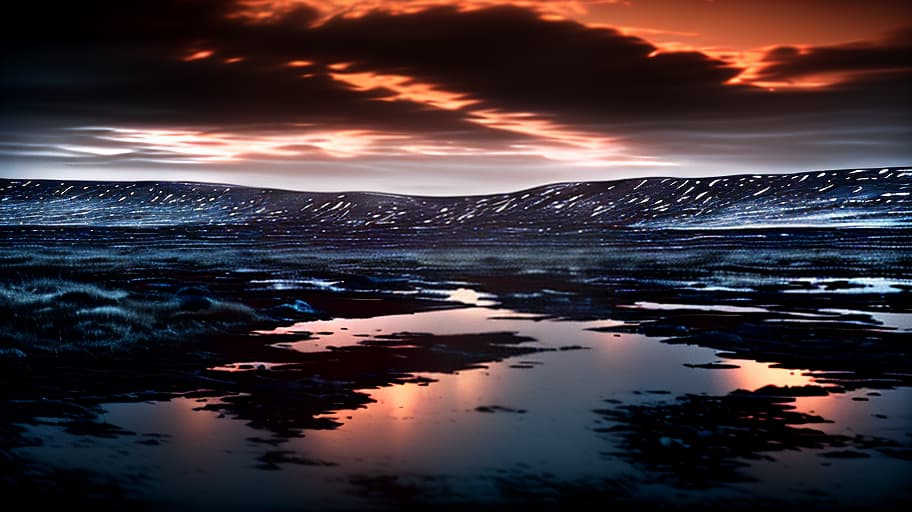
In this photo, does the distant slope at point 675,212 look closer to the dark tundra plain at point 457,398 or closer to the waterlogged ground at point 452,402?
the dark tundra plain at point 457,398

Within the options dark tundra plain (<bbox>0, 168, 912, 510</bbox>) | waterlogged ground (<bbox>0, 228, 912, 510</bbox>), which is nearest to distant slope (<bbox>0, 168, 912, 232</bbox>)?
dark tundra plain (<bbox>0, 168, 912, 510</bbox>)

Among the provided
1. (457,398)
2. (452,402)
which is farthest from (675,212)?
(452,402)

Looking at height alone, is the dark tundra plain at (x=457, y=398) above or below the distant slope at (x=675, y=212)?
below

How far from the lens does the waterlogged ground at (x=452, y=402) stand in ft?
30.3

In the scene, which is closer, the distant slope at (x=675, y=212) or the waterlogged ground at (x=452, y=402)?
the waterlogged ground at (x=452, y=402)

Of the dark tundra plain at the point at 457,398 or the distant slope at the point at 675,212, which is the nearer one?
the dark tundra plain at the point at 457,398

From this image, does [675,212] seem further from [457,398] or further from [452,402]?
[452,402]

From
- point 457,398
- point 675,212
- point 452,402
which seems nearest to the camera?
point 452,402

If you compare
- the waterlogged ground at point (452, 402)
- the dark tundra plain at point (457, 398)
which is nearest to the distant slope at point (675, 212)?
the dark tundra plain at point (457, 398)

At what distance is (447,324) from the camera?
23734 mm

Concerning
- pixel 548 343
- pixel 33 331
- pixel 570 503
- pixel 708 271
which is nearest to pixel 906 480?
pixel 570 503

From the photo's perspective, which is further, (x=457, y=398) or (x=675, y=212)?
(x=675, y=212)

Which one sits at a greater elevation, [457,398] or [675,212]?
[675,212]

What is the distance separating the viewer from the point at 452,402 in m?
13.4
